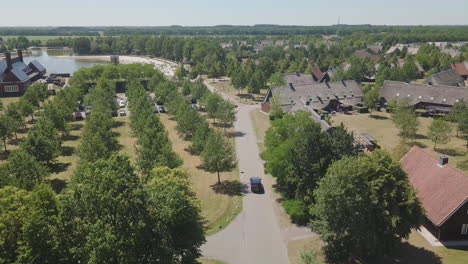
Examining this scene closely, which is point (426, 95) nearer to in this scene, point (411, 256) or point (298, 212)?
point (298, 212)

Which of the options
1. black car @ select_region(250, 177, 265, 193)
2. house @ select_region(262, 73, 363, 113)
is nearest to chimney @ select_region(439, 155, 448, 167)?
black car @ select_region(250, 177, 265, 193)

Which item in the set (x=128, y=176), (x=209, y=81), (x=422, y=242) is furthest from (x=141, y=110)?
(x=209, y=81)

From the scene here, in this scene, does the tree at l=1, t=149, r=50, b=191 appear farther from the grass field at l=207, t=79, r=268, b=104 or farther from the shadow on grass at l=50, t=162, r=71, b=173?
the grass field at l=207, t=79, r=268, b=104

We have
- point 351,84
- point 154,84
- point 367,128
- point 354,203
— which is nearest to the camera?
point 354,203

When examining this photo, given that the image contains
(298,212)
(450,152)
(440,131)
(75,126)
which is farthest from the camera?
(75,126)

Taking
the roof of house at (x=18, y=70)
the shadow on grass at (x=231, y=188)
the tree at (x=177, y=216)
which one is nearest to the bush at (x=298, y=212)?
the shadow on grass at (x=231, y=188)

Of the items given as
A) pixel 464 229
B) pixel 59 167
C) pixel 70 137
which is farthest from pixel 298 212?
pixel 70 137

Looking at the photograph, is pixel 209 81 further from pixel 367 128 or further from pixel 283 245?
pixel 283 245

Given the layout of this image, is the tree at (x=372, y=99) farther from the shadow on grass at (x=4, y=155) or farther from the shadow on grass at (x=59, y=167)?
the shadow on grass at (x=4, y=155)
